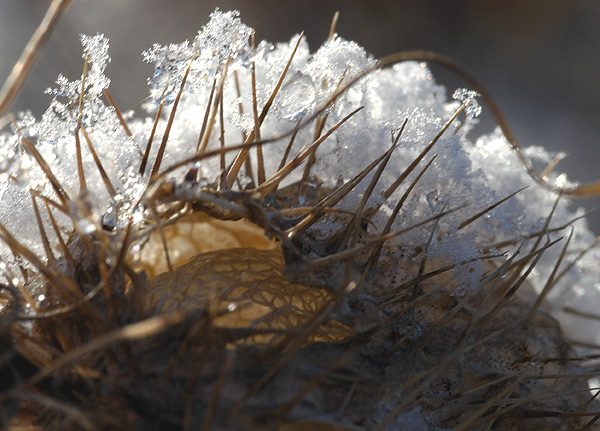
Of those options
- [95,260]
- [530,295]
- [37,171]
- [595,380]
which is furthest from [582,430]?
[37,171]

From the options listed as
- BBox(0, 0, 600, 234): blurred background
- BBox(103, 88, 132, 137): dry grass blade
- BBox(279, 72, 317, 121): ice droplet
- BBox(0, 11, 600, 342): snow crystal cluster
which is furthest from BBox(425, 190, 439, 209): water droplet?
BBox(0, 0, 600, 234): blurred background

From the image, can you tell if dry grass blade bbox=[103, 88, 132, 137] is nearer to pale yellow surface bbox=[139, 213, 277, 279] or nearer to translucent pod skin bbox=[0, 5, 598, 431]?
translucent pod skin bbox=[0, 5, 598, 431]

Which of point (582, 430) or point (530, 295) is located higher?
point (530, 295)

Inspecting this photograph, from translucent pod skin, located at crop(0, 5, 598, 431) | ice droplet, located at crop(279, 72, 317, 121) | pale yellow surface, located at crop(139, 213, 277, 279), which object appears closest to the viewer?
translucent pod skin, located at crop(0, 5, 598, 431)

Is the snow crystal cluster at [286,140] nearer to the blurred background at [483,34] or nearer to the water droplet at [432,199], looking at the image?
the water droplet at [432,199]

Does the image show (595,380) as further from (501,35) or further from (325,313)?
(501,35)

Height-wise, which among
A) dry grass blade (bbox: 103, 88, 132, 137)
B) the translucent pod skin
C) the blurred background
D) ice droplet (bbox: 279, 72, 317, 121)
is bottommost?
the translucent pod skin

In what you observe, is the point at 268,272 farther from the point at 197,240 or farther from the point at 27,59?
the point at 27,59

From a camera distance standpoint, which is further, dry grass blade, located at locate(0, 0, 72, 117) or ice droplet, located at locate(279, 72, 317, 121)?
ice droplet, located at locate(279, 72, 317, 121)
